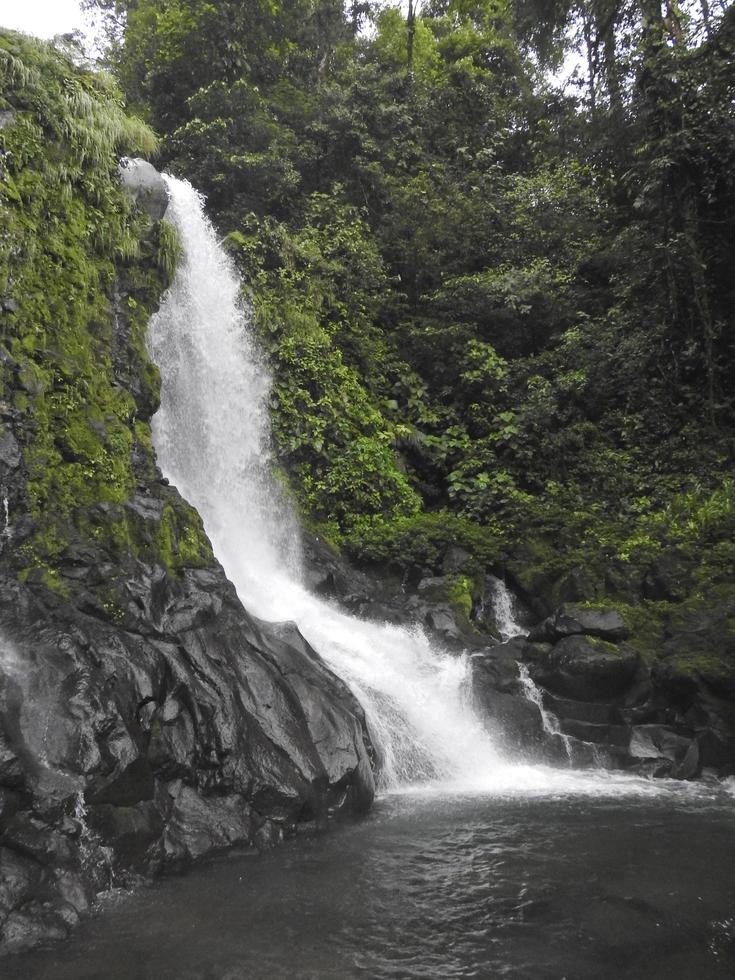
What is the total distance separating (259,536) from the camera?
12203 millimetres

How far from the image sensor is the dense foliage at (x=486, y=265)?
1305 centimetres

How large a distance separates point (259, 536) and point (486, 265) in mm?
9950

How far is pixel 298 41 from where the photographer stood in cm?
2145

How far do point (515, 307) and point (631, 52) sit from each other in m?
5.14

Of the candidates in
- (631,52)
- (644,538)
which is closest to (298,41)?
(631,52)

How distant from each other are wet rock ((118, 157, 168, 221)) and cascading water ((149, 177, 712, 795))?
116 cm

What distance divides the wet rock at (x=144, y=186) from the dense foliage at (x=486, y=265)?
260 cm

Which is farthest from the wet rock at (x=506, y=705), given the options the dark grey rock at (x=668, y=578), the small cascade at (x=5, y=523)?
the small cascade at (x=5, y=523)

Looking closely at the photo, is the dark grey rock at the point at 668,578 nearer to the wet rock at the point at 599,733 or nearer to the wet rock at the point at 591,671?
the wet rock at the point at 591,671

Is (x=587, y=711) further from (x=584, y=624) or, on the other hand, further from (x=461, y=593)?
(x=461, y=593)

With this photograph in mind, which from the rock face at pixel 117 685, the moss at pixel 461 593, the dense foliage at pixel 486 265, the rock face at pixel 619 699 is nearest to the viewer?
the rock face at pixel 117 685

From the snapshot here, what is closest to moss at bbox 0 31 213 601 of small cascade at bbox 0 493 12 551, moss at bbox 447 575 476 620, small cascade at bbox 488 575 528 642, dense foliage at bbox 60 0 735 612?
small cascade at bbox 0 493 12 551

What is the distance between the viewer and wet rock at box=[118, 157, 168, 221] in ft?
39.7

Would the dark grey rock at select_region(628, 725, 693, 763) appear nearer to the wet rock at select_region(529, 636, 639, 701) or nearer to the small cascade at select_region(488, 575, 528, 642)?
the wet rock at select_region(529, 636, 639, 701)
